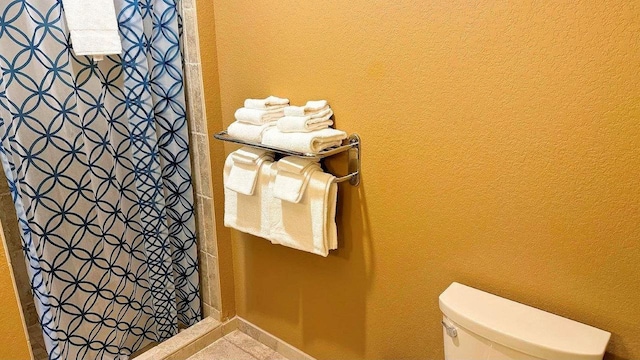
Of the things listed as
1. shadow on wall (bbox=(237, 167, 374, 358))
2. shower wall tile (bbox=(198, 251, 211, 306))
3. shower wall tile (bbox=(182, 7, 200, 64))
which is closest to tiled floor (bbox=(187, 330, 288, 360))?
shadow on wall (bbox=(237, 167, 374, 358))

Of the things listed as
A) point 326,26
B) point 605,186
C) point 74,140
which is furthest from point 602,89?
point 74,140

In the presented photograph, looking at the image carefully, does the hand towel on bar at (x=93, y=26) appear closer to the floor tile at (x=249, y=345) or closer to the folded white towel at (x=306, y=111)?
the folded white towel at (x=306, y=111)

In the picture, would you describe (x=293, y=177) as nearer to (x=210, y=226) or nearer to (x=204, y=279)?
(x=210, y=226)

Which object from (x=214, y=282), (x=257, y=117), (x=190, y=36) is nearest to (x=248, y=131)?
(x=257, y=117)

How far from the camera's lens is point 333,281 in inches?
65.0

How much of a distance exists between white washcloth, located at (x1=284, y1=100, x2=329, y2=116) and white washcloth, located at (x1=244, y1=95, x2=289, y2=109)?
4.9 inches

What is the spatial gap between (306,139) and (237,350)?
1185 millimetres

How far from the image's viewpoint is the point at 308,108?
142 cm

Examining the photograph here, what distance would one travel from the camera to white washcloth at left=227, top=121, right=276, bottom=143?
1.50 metres

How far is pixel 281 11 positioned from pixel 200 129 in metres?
Answer: 0.64

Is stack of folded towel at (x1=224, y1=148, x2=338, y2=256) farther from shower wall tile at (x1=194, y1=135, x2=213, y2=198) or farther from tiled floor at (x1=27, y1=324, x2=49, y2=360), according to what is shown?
tiled floor at (x1=27, y1=324, x2=49, y2=360)

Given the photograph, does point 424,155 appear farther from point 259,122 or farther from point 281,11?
point 281,11

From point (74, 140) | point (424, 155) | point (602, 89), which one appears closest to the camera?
point (602, 89)

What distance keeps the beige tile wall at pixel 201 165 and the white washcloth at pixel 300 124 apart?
0.56 meters
